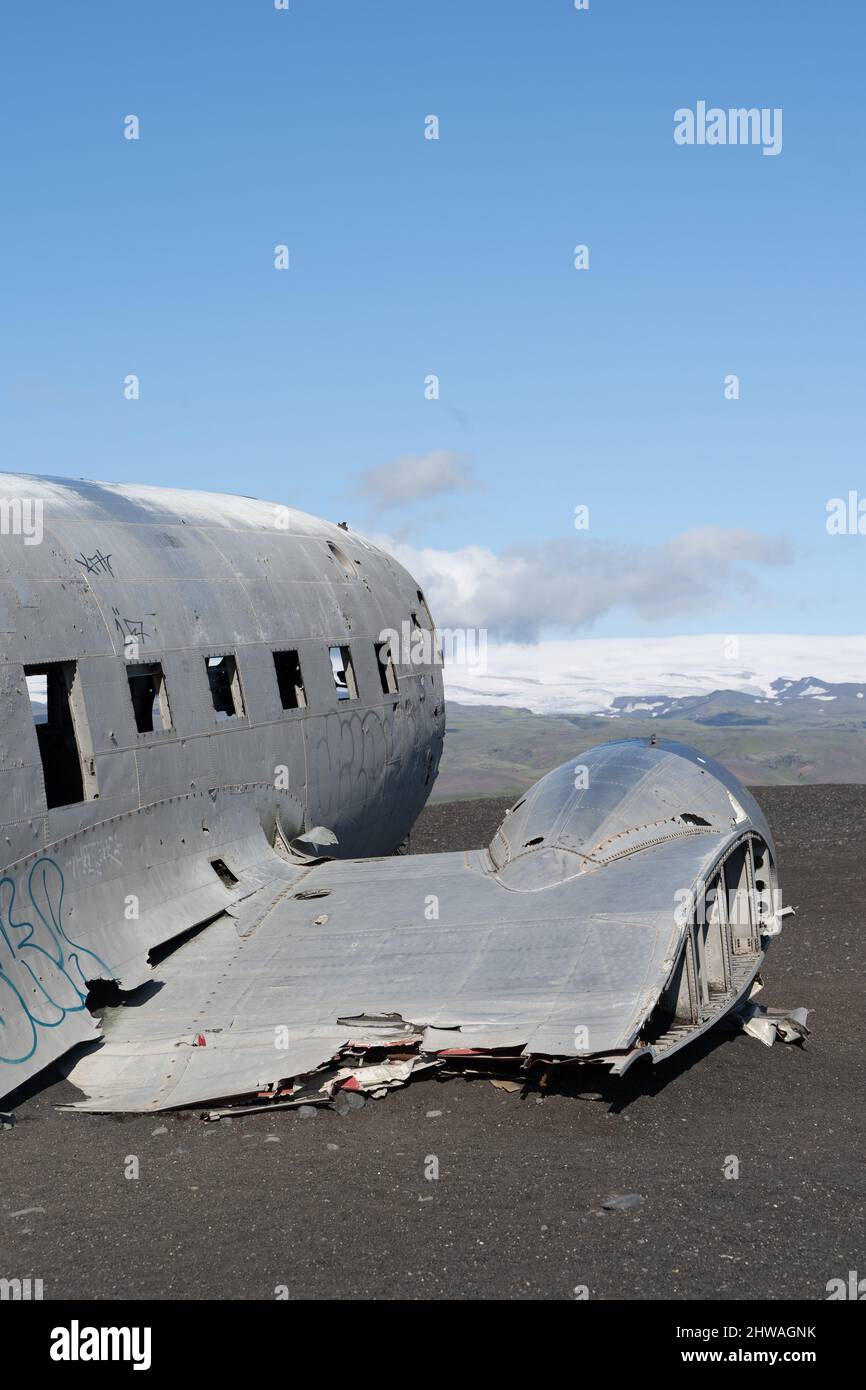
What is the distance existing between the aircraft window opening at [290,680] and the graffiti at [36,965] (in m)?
5.97

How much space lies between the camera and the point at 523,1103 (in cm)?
1191

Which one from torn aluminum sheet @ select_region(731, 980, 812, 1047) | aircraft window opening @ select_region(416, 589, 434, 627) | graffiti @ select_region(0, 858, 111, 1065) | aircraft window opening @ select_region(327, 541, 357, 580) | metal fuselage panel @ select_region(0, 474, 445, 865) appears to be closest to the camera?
graffiti @ select_region(0, 858, 111, 1065)

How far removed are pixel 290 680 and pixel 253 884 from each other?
4505mm

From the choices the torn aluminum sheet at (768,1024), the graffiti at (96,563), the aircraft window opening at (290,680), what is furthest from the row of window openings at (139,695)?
the torn aluminum sheet at (768,1024)

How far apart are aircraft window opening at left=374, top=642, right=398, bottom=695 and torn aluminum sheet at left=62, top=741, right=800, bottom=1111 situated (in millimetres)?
5941

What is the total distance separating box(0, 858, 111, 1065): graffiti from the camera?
11562 mm

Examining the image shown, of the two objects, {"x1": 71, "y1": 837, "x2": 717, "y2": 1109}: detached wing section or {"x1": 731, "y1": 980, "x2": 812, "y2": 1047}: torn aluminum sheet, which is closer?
{"x1": 71, "y1": 837, "x2": 717, "y2": 1109}: detached wing section

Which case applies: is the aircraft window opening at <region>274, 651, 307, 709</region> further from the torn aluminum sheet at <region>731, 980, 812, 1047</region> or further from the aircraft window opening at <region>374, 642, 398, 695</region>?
the torn aluminum sheet at <region>731, 980, 812, 1047</region>

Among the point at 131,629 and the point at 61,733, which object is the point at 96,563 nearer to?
the point at 131,629

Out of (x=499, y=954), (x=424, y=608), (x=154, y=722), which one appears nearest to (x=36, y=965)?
(x=499, y=954)

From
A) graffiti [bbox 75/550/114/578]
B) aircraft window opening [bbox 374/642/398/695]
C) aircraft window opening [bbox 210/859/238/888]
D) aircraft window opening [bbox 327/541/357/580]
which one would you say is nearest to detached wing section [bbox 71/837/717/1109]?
aircraft window opening [bbox 210/859/238/888]

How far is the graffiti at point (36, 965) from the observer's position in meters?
11.6
